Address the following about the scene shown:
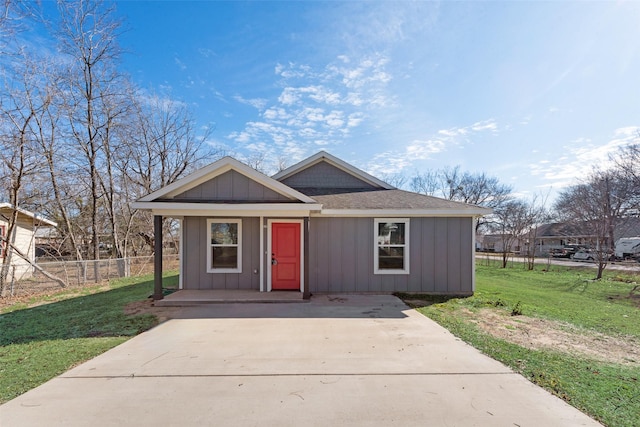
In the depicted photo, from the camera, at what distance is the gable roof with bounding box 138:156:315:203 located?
25.3 feet

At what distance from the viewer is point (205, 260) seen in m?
8.97

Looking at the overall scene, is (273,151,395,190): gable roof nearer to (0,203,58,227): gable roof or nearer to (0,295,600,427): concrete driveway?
(0,295,600,427): concrete driveway

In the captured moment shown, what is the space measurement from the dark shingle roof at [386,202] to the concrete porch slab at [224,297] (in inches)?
106

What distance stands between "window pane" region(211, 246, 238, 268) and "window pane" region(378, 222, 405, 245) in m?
4.33

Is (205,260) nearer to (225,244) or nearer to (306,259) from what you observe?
(225,244)

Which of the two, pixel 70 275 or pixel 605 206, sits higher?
pixel 605 206

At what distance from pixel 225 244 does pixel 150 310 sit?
2613 mm

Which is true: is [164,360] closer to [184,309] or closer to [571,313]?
[184,309]

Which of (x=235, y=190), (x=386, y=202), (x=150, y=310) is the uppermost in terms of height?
(x=235, y=190)

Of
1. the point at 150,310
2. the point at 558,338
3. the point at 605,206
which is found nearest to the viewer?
the point at 558,338

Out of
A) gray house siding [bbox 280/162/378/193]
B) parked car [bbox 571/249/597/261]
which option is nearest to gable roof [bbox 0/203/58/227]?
gray house siding [bbox 280/162/378/193]

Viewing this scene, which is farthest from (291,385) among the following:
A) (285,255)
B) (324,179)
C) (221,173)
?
(324,179)

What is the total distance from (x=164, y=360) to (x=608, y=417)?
5141 mm

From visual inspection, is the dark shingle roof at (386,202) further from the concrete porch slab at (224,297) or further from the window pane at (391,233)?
the concrete porch slab at (224,297)
